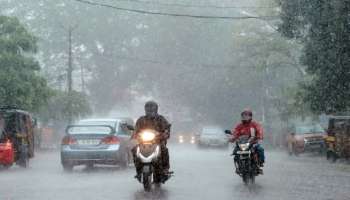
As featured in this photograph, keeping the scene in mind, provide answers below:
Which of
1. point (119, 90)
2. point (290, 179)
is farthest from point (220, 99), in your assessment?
point (290, 179)

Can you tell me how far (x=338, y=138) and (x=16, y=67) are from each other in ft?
57.5

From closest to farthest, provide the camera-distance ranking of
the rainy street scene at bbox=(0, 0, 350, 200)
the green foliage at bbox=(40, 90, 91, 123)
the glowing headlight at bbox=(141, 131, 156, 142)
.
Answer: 1. the glowing headlight at bbox=(141, 131, 156, 142)
2. the rainy street scene at bbox=(0, 0, 350, 200)
3. the green foliage at bbox=(40, 90, 91, 123)

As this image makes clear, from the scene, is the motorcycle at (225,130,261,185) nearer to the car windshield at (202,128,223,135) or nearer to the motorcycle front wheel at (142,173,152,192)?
the motorcycle front wheel at (142,173,152,192)

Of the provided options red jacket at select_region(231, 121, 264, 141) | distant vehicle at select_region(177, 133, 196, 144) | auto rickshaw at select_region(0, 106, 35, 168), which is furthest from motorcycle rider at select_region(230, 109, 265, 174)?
distant vehicle at select_region(177, 133, 196, 144)

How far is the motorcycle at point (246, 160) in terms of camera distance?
1833cm

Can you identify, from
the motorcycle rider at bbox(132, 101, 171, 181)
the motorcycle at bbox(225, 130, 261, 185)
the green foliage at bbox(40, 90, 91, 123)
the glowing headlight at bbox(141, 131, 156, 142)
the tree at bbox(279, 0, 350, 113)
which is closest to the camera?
the glowing headlight at bbox(141, 131, 156, 142)

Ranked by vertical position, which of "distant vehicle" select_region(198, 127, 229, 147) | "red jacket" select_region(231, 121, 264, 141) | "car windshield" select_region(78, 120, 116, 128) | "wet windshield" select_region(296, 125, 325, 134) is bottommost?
A: "distant vehicle" select_region(198, 127, 229, 147)

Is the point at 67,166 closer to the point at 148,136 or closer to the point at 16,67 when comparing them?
the point at 148,136

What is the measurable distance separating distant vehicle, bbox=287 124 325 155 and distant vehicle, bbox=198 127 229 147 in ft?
31.1

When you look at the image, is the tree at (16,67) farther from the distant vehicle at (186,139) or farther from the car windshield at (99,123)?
the distant vehicle at (186,139)

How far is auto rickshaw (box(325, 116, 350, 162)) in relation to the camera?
31516 mm

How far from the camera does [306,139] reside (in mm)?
40938

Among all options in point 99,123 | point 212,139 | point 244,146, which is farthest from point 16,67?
point 244,146

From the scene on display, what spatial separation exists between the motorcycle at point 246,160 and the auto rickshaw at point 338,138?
13423mm
